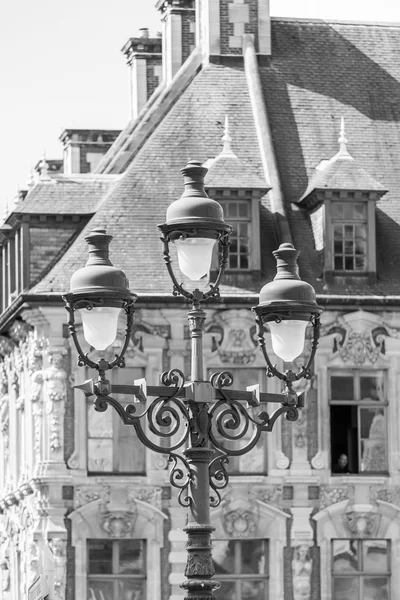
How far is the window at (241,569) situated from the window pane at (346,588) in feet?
4.58

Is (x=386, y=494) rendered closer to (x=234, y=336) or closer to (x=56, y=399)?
(x=234, y=336)

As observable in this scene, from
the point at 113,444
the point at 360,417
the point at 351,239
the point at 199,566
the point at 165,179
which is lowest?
the point at 199,566

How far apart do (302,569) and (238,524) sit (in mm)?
1536

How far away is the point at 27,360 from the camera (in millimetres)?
44812

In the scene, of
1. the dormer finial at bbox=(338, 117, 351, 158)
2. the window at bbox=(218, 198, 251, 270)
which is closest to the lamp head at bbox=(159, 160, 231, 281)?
the window at bbox=(218, 198, 251, 270)

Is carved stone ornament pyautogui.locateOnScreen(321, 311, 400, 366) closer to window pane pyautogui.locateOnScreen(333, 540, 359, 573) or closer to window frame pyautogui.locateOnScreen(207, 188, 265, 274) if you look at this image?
window frame pyautogui.locateOnScreen(207, 188, 265, 274)

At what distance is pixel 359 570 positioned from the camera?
4353 cm

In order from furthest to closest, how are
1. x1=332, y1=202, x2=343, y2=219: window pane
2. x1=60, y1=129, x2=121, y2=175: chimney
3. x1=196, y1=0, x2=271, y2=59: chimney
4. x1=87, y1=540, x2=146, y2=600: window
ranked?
x1=60, y1=129, x2=121, y2=175: chimney → x1=196, y1=0, x2=271, y2=59: chimney → x1=332, y1=202, x2=343, y2=219: window pane → x1=87, y1=540, x2=146, y2=600: window

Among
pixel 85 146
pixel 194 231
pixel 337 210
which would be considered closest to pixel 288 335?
pixel 194 231

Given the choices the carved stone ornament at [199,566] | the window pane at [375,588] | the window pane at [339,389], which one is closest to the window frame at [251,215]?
the window pane at [339,389]

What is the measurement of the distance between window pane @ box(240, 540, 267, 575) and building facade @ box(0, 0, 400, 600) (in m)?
0.02

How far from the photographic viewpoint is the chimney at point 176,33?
51.5m

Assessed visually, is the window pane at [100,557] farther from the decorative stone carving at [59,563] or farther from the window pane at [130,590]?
the decorative stone carving at [59,563]

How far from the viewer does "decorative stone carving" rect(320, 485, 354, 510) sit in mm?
43562
